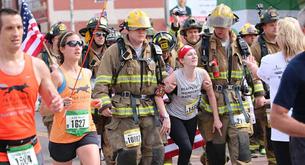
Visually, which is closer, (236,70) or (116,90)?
(116,90)

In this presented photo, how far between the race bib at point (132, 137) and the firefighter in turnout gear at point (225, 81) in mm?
1129

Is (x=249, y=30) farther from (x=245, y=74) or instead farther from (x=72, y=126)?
(x=72, y=126)

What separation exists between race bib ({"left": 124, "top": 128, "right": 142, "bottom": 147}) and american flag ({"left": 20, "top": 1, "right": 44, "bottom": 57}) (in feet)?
4.49

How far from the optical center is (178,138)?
25.8 ft

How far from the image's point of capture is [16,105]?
4.93 meters

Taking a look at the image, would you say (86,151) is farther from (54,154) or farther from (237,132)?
Answer: (237,132)

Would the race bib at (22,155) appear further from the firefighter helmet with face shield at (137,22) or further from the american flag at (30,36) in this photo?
the firefighter helmet with face shield at (137,22)

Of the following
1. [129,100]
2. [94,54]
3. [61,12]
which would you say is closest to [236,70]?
[129,100]

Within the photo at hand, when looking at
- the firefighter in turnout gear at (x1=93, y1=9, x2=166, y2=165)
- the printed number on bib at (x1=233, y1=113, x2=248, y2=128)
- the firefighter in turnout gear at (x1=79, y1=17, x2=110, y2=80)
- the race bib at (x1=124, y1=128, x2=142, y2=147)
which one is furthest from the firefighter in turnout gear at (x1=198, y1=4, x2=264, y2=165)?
the firefighter in turnout gear at (x1=79, y1=17, x2=110, y2=80)


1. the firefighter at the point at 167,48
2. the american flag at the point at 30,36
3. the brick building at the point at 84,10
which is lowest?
the brick building at the point at 84,10

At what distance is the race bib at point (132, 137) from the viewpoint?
7029 mm

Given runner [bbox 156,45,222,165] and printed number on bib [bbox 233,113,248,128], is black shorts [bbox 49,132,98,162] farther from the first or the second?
printed number on bib [bbox 233,113,248,128]

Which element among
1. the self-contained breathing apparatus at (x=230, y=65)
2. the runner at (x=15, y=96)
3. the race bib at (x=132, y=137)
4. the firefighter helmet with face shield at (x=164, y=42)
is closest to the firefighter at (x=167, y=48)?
the firefighter helmet with face shield at (x=164, y=42)

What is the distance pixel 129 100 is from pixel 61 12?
139 feet
